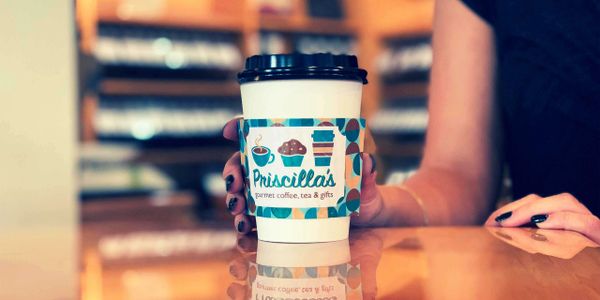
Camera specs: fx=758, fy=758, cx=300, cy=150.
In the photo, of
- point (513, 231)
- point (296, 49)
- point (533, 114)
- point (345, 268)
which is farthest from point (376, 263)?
point (296, 49)

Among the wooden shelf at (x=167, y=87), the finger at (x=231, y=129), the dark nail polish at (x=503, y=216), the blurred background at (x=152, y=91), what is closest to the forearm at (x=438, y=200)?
the dark nail polish at (x=503, y=216)

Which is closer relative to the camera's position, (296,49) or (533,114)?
(533,114)

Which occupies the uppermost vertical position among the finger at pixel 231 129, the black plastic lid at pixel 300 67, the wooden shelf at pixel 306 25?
the wooden shelf at pixel 306 25

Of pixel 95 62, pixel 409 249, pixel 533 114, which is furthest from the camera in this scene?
pixel 95 62

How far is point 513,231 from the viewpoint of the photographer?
0.83 metres

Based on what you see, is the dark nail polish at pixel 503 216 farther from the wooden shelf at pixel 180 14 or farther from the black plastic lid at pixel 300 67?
the wooden shelf at pixel 180 14

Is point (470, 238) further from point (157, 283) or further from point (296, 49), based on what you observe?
point (296, 49)

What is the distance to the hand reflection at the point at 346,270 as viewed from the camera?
1.64 ft

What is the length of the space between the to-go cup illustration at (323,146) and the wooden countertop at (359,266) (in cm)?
8

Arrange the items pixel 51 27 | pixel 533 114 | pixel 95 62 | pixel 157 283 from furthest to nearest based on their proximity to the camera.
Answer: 1. pixel 95 62
2. pixel 51 27
3. pixel 533 114
4. pixel 157 283

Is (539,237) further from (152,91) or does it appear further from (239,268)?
(152,91)

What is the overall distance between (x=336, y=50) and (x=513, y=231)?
427cm

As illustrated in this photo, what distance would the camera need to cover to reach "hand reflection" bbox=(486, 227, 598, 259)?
69 cm

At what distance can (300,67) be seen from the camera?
2.24 feet
